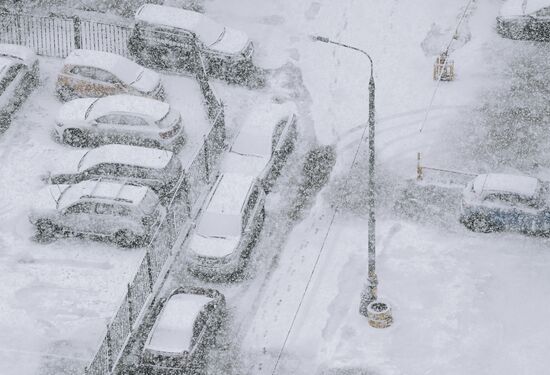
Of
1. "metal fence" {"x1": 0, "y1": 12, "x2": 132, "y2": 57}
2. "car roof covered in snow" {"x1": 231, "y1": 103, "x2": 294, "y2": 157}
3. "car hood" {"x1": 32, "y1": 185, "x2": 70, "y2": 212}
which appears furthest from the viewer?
"metal fence" {"x1": 0, "y1": 12, "x2": 132, "y2": 57}

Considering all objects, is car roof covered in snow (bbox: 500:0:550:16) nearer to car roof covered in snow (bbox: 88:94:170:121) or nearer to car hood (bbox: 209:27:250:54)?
car hood (bbox: 209:27:250:54)

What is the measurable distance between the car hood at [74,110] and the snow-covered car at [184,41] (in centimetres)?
394

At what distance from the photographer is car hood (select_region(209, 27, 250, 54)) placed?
34.8 meters

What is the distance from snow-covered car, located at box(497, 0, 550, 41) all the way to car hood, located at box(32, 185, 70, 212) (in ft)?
55.7

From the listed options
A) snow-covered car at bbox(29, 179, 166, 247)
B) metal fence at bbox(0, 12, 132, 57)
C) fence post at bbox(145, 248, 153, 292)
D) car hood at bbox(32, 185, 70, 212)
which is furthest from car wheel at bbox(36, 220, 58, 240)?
metal fence at bbox(0, 12, 132, 57)

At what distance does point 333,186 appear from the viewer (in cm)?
3097

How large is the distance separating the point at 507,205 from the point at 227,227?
25.4ft

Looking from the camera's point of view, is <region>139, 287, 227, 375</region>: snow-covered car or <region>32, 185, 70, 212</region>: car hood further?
<region>32, 185, 70, 212</region>: car hood

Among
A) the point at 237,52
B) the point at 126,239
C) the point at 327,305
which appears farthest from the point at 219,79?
the point at 327,305

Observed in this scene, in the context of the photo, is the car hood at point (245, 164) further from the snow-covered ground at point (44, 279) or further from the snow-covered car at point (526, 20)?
the snow-covered car at point (526, 20)

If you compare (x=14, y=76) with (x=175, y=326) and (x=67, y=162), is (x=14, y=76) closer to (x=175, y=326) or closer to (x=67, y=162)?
(x=67, y=162)

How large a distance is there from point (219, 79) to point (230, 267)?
9.91m

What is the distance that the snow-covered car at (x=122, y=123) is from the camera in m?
31.4

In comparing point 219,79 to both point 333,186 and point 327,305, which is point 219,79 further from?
point 327,305
